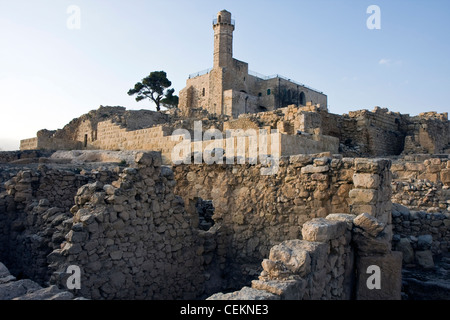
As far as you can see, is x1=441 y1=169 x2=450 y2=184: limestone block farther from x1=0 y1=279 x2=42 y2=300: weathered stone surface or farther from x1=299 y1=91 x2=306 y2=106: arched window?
x1=299 y1=91 x2=306 y2=106: arched window

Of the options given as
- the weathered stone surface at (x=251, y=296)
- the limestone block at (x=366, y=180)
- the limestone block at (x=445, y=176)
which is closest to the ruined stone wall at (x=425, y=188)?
the limestone block at (x=445, y=176)

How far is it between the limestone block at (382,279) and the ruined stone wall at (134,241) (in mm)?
2695

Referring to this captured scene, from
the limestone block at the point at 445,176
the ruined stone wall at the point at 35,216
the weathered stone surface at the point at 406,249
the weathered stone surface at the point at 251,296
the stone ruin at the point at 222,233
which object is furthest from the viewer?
the limestone block at the point at 445,176

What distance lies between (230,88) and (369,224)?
3303cm

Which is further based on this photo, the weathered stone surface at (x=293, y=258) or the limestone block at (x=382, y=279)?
the limestone block at (x=382, y=279)

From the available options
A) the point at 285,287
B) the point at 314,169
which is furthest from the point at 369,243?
the point at 285,287

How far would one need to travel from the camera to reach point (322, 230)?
11.2 ft

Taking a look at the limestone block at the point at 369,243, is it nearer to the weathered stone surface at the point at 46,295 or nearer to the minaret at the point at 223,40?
the weathered stone surface at the point at 46,295

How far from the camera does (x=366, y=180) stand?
4.80m

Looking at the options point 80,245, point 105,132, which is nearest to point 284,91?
point 105,132

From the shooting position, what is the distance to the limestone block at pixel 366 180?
476 cm

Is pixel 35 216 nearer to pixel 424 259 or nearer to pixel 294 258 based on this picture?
pixel 294 258

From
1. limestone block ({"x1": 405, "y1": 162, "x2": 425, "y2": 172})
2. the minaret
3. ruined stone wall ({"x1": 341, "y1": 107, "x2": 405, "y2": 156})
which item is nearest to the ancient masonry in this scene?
limestone block ({"x1": 405, "y1": 162, "x2": 425, "y2": 172})

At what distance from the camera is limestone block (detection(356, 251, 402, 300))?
3.80 m
